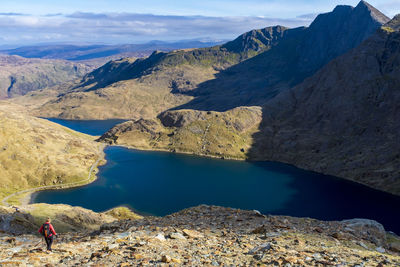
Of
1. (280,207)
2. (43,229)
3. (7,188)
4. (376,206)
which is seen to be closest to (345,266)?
(43,229)

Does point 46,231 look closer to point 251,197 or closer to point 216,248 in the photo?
point 216,248

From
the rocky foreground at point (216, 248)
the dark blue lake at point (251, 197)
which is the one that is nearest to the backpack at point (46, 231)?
the rocky foreground at point (216, 248)

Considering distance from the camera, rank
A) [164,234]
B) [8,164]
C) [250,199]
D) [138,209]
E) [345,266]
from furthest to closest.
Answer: [8,164]
[250,199]
[138,209]
[164,234]
[345,266]

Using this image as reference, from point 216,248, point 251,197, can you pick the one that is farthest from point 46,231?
point 251,197

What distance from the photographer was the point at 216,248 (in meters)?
32.1

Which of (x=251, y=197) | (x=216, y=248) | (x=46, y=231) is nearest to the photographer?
(x=216, y=248)

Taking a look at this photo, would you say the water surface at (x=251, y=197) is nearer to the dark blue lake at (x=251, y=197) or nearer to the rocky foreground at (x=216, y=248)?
the dark blue lake at (x=251, y=197)

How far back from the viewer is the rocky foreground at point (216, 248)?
27.8 metres

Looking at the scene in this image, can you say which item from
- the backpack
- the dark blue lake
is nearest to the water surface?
the dark blue lake

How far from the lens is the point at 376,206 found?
156500 millimetres

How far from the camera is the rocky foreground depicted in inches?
1094

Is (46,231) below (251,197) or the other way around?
the other way around

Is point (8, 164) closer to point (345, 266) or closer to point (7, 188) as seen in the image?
point (7, 188)

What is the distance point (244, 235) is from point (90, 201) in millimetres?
149012
